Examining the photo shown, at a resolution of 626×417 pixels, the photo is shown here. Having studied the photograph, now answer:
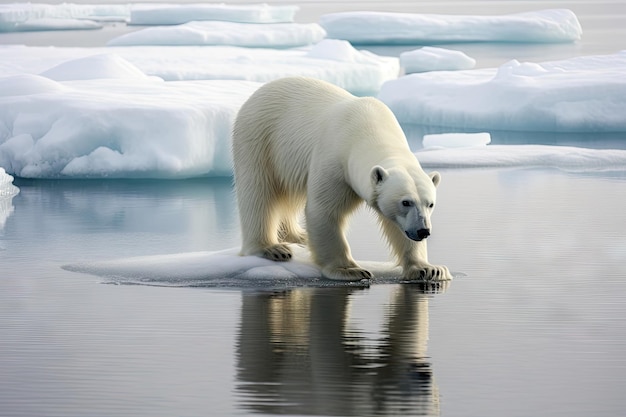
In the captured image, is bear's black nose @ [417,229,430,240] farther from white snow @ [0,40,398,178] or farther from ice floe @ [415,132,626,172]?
ice floe @ [415,132,626,172]

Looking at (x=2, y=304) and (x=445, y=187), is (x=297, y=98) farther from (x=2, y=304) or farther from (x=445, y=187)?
(x=445, y=187)

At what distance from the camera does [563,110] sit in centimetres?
1512

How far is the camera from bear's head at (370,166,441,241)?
568cm

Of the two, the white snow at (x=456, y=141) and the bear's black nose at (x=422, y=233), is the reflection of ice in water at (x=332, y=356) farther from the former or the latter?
the white snow at (x=456, y=141)

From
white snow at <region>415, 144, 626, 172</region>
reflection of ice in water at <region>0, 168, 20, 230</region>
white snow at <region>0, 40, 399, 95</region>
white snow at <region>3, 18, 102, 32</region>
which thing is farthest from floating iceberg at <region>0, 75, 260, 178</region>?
white snow at <region>3, 18, 102, 32</region>

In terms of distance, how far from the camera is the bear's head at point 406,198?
224 inches

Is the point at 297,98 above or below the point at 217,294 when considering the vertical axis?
above

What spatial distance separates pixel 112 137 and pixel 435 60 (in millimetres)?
13315

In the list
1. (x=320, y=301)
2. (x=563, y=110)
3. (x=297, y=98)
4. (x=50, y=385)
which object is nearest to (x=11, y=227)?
(x=297, y=98)

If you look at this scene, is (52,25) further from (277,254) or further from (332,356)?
(332,356)

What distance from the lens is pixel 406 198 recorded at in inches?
224

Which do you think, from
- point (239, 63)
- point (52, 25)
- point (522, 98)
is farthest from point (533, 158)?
point (52, 25)

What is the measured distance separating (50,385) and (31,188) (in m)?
6.24

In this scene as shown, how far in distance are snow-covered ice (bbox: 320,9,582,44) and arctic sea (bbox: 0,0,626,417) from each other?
802 inches
